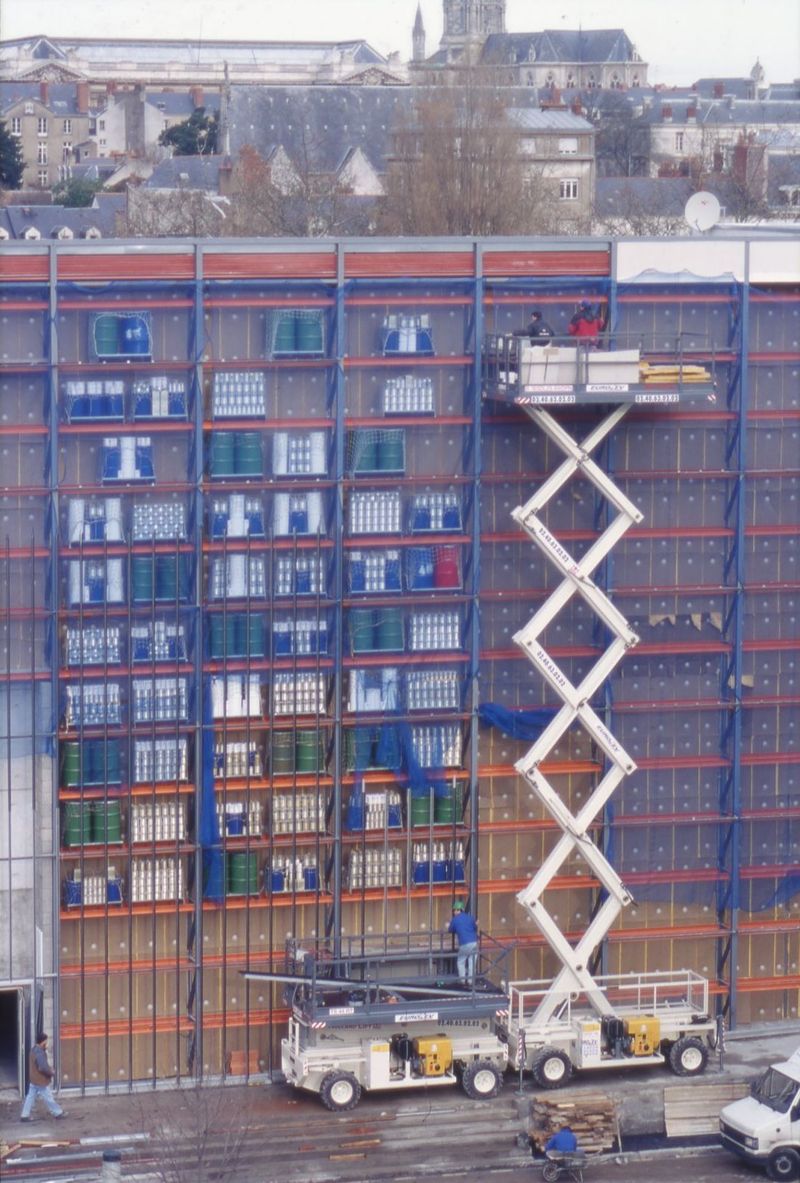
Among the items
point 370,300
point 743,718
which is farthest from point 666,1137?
point 370,300

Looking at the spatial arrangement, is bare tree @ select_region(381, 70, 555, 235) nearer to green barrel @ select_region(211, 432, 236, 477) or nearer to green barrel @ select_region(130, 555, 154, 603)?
green barrel @ select_region(211, 432, 236, 477)

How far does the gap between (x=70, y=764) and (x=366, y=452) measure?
5835 millimetres

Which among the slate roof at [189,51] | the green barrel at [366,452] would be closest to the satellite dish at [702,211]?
the green barrel at [366,452]

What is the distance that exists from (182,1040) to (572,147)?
76016mm

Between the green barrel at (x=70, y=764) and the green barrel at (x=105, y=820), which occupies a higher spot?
the green barrel at (x=70, y=764)

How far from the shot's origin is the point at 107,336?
31016 mm

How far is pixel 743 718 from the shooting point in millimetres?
33656

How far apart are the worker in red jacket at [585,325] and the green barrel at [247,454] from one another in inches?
178

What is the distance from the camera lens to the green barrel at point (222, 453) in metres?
31.5

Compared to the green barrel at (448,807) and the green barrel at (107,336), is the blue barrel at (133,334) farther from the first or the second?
the green barrel at (448,807)

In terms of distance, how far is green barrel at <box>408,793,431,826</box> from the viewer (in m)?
32.6

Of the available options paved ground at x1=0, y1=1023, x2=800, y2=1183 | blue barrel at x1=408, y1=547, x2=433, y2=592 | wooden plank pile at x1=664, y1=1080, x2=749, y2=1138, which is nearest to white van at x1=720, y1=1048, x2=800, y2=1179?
paved ground at x1=0, y1=1023, x2=800, y2=1183

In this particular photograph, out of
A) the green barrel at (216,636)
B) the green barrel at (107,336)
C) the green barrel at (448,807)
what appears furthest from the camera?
the green barrel at (448,807)

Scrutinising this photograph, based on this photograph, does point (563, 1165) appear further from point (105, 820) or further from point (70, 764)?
point (70, 764)
